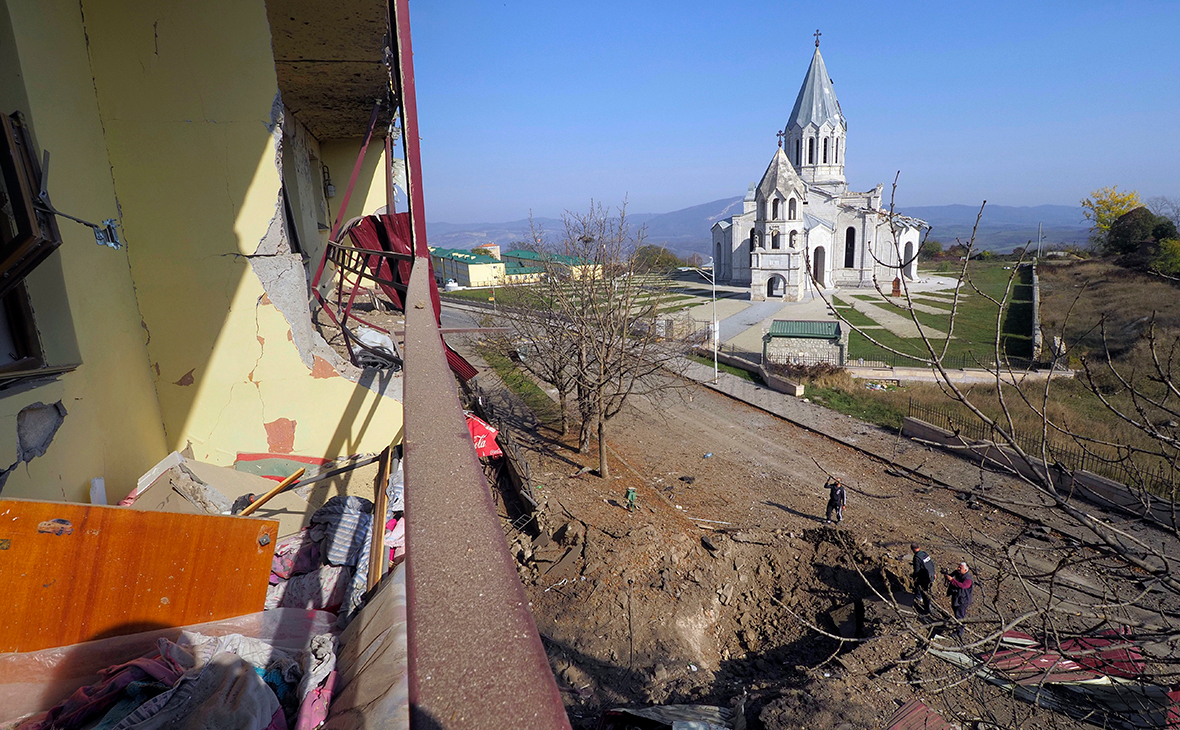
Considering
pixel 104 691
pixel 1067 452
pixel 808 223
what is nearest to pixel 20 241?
pixel 104 691

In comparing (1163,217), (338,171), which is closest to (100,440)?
(338,171)

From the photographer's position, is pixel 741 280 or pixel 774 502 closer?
pixel 774 502

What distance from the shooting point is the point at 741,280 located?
1950 inches

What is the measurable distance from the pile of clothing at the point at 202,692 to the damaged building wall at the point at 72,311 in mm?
1516

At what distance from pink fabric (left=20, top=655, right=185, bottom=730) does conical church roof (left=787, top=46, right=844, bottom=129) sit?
56.5 m

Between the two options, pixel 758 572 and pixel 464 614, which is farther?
pixel 758 572

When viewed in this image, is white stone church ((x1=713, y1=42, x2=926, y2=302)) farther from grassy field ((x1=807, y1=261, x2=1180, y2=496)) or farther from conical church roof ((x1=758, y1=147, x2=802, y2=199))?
grassy field ((x1=807, y1=261, x2=1180, y2=496))

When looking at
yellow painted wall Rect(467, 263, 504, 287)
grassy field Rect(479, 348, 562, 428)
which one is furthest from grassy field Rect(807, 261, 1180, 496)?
yellow painted wall Rect(467, 263, 504, 287)

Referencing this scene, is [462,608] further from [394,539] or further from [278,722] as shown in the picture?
[394,539]

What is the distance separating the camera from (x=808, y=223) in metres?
46.0

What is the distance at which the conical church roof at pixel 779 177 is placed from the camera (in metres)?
39.8

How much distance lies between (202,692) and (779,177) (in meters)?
42.7

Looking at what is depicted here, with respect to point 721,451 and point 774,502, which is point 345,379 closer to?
point 774,502

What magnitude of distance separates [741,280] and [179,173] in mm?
47787
